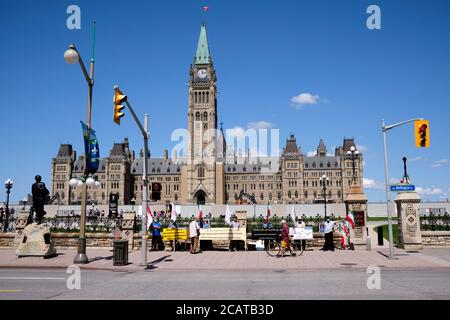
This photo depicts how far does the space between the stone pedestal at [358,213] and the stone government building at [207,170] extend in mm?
94927

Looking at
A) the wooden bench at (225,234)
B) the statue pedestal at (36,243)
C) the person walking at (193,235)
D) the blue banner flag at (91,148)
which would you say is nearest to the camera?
the blue banner flag at (91,148)

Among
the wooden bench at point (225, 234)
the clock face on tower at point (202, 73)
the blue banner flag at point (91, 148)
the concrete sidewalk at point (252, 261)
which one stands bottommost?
the concrete sidewalk at point (252, 261)

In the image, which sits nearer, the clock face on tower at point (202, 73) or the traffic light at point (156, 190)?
the traffic light at point (156, 190)

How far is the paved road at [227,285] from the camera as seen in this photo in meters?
10.1

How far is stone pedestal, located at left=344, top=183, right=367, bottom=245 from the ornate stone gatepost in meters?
2.05

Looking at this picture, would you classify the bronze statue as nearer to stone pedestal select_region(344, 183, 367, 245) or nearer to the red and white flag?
Answer: the red and white flag

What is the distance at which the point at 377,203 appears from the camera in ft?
223

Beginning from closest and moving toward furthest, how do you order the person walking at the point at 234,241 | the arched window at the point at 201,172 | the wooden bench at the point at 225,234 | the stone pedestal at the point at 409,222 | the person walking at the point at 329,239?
the person walking at the point at 329,239
the wooden bench at the point at 225,234
the person walking at the point at 234,241
the stone pedestal at the point at 409,222
the arched window at the point at 201,172

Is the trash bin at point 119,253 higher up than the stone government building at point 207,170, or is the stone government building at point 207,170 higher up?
the stone government building at point 207,170

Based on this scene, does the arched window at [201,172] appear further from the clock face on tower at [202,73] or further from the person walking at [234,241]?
the person walking at [234,241]

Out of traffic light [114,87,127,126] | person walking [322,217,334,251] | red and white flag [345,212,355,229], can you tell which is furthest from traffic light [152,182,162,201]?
red and white flag [345,212,355,229]

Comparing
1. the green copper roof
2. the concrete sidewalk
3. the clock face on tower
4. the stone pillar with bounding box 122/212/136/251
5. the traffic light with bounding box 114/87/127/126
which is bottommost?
the concrete sidewalk

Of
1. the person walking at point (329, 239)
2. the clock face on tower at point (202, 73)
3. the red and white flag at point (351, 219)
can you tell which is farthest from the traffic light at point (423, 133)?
the clock face on tower at point (202, 73)

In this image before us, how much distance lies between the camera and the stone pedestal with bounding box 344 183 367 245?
Result: 2380cm
